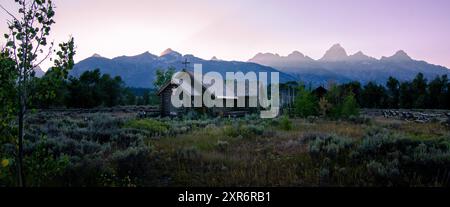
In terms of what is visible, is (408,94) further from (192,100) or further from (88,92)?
(88,92)

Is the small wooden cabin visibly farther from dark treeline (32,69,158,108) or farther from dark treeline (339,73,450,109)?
dark treeline (339,73,450,109)

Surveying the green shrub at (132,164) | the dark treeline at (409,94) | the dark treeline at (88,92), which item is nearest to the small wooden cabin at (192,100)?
the dark treeline at (88,92)

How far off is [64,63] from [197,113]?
26155 mm

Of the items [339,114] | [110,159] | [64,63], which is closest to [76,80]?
[339,114]

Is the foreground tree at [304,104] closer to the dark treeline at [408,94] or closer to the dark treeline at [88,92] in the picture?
the dark treeline at [408,94]

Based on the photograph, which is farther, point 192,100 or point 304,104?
point 192,100

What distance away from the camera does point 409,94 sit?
224 feet

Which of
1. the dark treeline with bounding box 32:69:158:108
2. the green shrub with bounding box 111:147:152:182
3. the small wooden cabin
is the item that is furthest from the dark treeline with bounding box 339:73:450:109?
the green shrub with bounding box 111:147:152:182

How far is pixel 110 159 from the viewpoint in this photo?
8.47 m

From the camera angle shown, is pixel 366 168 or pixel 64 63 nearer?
pixel 64 63

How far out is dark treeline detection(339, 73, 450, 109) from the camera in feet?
209

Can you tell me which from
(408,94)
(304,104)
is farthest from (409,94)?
(304,104)

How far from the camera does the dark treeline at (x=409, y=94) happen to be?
6362 centimetres

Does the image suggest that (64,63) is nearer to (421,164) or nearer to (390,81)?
(421,164)
